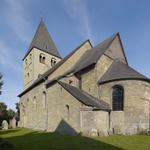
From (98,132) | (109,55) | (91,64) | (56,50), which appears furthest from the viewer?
(56,50)

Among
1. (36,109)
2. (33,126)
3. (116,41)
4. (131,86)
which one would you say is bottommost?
(33,126)

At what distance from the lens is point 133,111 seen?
24.9 meters

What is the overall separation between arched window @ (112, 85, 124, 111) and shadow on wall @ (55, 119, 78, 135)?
5098 mm

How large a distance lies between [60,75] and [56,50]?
15.5m

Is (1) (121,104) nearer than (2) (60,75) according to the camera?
Yes

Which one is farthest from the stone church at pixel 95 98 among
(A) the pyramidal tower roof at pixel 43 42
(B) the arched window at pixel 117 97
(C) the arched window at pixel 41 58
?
(A) the pyramidal tower roof at pixel 43 42

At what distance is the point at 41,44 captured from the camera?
4359 cm

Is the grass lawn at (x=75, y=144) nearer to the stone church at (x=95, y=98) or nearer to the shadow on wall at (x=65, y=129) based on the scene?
the shadow on wall at (x=65, y=129)

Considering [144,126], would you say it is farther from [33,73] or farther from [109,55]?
[33,73]

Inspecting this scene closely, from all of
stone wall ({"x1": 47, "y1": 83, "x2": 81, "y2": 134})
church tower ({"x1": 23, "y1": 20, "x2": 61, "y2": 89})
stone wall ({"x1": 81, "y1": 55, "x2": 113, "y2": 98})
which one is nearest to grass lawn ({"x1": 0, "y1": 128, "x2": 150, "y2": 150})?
stone wall ({"x1": 47, "y1": 83, "x2": 81, "y2": 134})

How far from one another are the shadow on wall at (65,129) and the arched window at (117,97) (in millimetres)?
5098

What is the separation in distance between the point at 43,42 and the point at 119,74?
832 inches

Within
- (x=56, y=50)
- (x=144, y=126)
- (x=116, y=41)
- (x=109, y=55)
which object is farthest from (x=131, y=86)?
(x=56, y=50)

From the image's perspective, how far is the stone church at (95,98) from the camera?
23078 millimetres
